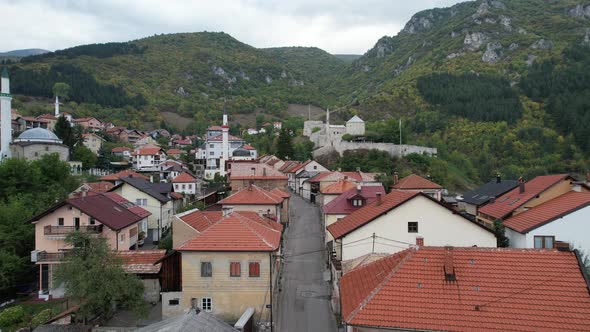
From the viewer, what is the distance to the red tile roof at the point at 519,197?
26.8 m

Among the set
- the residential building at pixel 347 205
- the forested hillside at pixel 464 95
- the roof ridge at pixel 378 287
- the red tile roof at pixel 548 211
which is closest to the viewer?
the roof ridge at pixel 378 287

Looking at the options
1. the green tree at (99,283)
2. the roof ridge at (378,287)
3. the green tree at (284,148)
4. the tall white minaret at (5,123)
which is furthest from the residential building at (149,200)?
the green tree at (284,148)

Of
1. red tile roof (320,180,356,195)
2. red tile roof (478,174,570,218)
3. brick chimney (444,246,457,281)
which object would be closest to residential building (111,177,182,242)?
red tile roof (320,180,356,195)

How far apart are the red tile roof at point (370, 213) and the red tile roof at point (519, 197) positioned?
8972 mm

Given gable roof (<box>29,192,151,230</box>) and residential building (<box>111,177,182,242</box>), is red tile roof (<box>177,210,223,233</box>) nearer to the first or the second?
gable roof (<box>29,192,151,230</box>)

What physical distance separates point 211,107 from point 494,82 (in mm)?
106104

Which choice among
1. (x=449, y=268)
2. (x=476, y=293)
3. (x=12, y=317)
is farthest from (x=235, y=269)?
(x=12, y=317)

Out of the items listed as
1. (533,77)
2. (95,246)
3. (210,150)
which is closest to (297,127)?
(210,150)

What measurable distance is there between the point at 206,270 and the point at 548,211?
19037 millimetres

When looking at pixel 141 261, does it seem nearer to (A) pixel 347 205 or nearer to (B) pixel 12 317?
(B) pixel 12 317

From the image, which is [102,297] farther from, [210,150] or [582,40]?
[582,40]

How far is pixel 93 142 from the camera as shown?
300 ft

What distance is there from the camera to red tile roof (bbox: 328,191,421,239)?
2175 centimetres

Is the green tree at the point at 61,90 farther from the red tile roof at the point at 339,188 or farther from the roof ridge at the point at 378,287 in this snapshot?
the roof ridge at the point at 378,287
